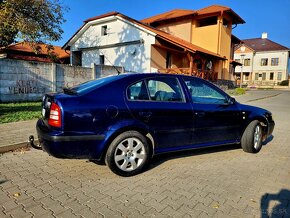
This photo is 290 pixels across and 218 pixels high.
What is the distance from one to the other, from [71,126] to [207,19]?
27957 mm

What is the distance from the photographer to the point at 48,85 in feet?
40.8

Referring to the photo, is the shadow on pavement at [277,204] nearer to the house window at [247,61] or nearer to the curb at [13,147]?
the curb at [13,147]

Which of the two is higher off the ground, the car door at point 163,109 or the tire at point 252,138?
the car door at point 163,109

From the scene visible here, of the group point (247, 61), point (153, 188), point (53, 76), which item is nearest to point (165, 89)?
point (153, 188)

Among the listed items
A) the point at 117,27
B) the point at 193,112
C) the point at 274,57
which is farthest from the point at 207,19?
the point at 274,57

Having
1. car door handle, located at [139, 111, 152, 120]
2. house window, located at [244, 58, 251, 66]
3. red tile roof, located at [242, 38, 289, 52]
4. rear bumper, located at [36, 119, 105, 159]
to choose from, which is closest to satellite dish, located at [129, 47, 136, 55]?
car door handle, located at [139, 111, 152, 120]

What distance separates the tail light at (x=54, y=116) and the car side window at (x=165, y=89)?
1469 mm

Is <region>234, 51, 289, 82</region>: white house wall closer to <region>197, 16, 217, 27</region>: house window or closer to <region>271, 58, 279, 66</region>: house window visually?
<region>271, 58, 279, 66</region>: house window

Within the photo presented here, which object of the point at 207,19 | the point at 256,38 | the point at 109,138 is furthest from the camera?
the point at 256,38

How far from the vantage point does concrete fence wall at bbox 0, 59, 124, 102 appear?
10992mm

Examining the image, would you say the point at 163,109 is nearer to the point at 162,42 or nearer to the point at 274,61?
the point at 162,42

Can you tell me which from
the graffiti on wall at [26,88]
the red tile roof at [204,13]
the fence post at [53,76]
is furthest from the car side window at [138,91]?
the red tile roof at [204,13]

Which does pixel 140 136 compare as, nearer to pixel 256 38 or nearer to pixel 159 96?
pixel 159 96

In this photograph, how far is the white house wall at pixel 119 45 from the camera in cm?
2116
